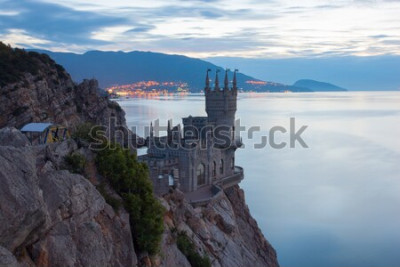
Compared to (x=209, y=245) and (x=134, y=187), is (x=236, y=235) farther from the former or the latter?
(x=134, y=187)

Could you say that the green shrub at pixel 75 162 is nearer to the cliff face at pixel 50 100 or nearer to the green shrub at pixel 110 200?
the green shrub at pixel 110 200

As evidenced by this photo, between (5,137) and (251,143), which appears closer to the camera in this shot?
(5,137)

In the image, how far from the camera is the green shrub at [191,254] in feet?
72.9

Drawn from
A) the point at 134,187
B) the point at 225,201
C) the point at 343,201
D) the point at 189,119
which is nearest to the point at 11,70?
the point at 189,119

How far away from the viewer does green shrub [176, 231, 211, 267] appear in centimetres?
2223

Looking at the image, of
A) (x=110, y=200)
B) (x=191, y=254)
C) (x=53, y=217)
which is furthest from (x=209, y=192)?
(x=53, y=217)

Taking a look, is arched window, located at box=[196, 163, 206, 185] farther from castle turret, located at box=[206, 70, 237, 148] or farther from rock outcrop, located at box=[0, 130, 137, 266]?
rock outcrop, located at box=[0, 130, 137, 266]

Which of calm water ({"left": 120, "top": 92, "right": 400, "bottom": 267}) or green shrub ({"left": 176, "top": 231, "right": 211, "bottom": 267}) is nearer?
green shrub ({"left": 176, "top": 231, "right": 211, "bottom": 267})

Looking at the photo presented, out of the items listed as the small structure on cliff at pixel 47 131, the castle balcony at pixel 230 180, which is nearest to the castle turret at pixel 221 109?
the castle balcony at pixel 230 180

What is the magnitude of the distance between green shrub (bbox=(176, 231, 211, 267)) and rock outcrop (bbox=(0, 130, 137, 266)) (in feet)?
22.7

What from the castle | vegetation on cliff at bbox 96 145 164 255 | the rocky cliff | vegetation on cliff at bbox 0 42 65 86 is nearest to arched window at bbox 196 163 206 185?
the castle

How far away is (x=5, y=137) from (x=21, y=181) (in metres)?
6.00

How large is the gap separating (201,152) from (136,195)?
58.2 ft

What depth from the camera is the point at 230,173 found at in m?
40.5
